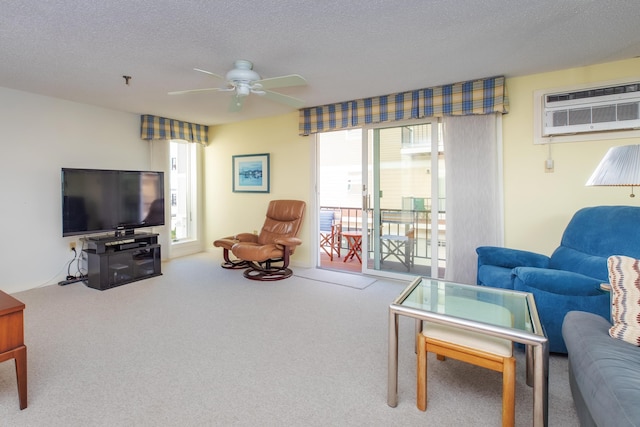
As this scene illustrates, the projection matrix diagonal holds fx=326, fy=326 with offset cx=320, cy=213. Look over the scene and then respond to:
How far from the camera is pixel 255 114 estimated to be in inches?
185

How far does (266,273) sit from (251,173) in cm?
173

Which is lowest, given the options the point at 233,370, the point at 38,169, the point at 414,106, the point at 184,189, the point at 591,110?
the point at 233,370

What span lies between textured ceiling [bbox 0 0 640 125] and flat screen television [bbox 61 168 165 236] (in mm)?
966

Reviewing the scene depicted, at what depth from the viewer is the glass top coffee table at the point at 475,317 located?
1282mm

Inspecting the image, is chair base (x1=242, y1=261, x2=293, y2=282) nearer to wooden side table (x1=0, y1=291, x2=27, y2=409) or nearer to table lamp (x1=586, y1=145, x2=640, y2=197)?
wooden side table (x1=0, y1=291, x2=27, y2=409)

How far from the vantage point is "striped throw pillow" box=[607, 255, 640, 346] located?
4.42 feet

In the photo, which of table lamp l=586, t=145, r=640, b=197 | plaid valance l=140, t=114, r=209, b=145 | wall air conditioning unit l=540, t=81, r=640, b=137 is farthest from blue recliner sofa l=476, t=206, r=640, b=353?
plaid valance l=140, t=114, r=209, b=145

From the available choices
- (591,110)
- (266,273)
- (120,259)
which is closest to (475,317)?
(591,110)

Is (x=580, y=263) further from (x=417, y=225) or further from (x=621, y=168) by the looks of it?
(x=417, y=225)

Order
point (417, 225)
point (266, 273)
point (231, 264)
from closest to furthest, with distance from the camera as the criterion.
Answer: point (417, 225), point (266, 273), point (231, 264)

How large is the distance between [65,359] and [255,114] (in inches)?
141

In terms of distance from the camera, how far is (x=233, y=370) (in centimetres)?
199

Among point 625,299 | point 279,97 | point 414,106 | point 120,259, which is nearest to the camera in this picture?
point 625,299

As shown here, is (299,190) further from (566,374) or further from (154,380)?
(566,374)
